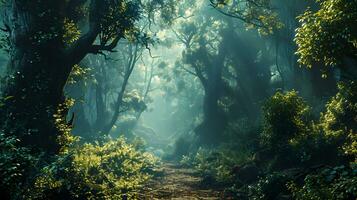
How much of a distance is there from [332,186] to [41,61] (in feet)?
32.9

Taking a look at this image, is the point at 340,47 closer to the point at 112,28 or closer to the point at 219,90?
the point at 112,28

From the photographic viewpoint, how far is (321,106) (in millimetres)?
22656

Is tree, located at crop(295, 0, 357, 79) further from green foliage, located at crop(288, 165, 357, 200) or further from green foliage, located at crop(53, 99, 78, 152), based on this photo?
green foliage, located at crop(53, 99, 78, 152)

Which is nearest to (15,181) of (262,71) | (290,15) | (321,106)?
(321,106)

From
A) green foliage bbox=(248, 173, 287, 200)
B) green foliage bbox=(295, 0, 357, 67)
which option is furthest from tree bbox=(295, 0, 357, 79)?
green foliage bbox=(248, 173, 287, 200)

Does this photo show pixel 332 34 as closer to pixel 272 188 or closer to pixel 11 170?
pixel 272 188

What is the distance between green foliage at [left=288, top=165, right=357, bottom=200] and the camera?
20.6ft

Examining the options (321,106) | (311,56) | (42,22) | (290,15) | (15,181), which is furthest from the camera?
(290,15)

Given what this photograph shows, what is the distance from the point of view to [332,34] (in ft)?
30.5

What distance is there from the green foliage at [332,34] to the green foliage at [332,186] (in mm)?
3530

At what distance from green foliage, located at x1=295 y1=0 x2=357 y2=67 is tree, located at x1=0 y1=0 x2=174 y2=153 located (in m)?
7.50

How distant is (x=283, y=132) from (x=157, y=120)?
91952 mm

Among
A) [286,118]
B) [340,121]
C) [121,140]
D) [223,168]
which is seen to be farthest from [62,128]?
[121,140]

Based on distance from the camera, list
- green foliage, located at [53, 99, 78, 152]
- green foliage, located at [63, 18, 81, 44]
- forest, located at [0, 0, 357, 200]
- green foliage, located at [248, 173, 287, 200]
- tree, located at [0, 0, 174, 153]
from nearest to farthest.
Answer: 1. forest, located at [0, 0, 357, 200]
2. green foliage, located at [248, 173, 287, 200]
3. tree, located at [0, 0, 174, 153]
4. green foliage, located at [53, 99, 78, 152]
5. green foliage, located at [63, 18, 81, 44]
